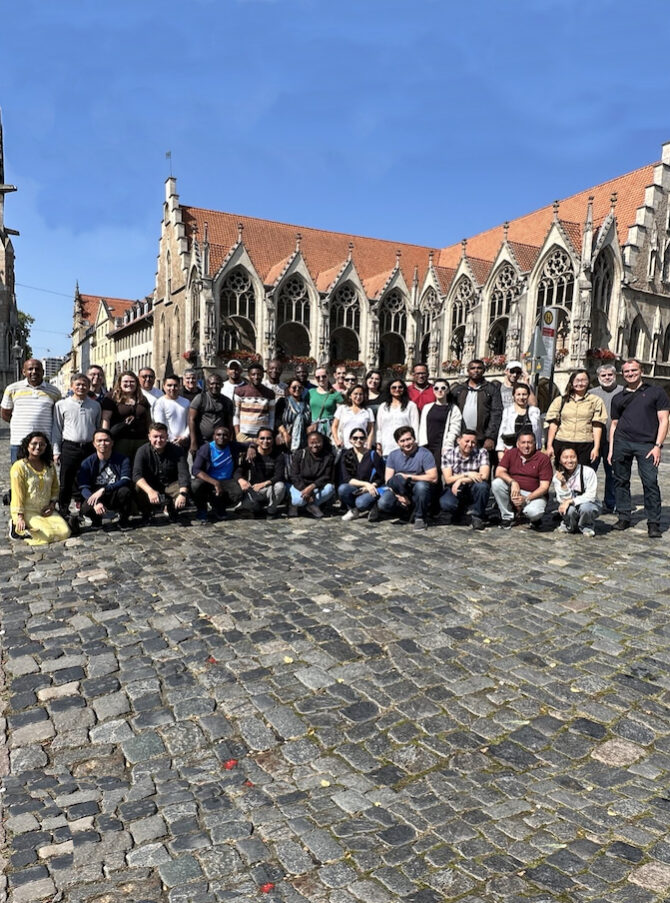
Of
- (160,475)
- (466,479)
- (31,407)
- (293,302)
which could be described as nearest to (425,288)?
(293,302)

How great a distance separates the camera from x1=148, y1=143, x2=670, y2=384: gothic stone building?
32844 millimetres

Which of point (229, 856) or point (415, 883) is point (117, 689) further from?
point (415, 883)

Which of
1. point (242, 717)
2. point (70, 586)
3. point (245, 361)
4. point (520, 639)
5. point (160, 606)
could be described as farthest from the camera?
point (245, 361)

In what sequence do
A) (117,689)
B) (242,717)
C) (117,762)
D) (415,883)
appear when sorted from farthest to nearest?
(117,689) < (242,717) < (117,762) < (415,883)

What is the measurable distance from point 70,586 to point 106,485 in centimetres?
213

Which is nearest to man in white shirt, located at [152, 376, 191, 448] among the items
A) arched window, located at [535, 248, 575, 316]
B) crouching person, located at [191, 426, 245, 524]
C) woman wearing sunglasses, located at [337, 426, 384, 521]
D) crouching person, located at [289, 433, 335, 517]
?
crouching person, located at [191, 426, 245, 524]

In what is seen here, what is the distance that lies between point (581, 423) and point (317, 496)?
11.7 feet

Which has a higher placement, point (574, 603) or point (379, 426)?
point (379, 426)

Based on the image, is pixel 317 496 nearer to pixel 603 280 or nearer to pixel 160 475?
pixel 160 475

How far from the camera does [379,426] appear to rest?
844cm

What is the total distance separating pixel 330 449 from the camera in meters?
8.42

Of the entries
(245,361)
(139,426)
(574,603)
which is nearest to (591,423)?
(574,603)

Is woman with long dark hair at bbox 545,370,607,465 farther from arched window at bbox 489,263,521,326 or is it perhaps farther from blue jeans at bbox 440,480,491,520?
arched window at bbox 489,263,521,326

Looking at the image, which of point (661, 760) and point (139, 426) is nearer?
point (661, 760)
